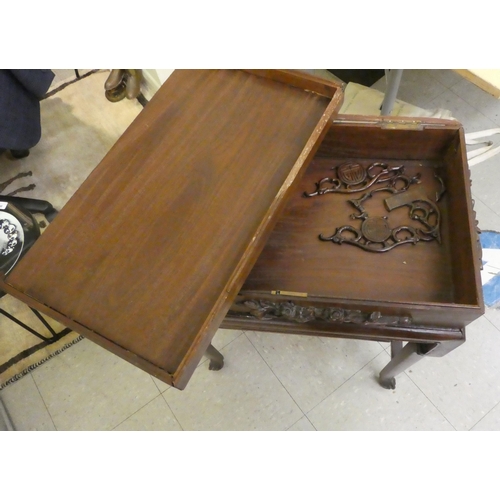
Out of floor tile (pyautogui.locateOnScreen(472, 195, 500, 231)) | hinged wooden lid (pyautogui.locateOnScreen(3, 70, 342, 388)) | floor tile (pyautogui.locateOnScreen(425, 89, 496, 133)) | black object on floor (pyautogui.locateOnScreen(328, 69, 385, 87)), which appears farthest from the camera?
black object on floor (pyautogui.locateOnScreen(328, 69, 385, 87))

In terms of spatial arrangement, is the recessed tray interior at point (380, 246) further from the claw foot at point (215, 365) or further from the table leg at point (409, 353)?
the claw foot at point (215, 365)

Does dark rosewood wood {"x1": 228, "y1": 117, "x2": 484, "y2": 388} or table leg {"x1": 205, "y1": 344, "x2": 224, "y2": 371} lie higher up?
dark rosewood wood {"x1": 228, "y1": 117, "x2": 484, "y2": 388}

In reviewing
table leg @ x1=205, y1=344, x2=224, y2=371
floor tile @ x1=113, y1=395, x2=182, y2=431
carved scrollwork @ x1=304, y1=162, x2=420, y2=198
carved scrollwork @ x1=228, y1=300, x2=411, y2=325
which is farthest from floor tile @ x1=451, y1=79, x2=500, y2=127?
floor tile @ x1=113, y1=395, x2=182, y2=431

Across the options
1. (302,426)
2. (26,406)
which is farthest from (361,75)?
(26,406)

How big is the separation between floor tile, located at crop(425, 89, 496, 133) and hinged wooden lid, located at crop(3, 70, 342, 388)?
961mm

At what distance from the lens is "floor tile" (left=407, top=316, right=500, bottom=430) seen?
109 cm

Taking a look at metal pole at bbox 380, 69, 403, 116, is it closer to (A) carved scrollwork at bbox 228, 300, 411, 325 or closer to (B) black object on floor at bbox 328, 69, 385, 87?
(B) black object on floor at bbox 328, 69, 385, 87

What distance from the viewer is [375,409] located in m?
1.10

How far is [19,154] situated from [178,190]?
1.12 metres

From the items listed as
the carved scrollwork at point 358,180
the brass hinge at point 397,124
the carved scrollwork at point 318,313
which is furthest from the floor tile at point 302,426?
the brass hinge at point 397,124

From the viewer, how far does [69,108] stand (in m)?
1.64

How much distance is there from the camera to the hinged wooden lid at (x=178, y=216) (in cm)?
61

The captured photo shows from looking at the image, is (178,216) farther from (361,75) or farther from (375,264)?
(361,75)

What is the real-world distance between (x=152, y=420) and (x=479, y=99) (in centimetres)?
153
